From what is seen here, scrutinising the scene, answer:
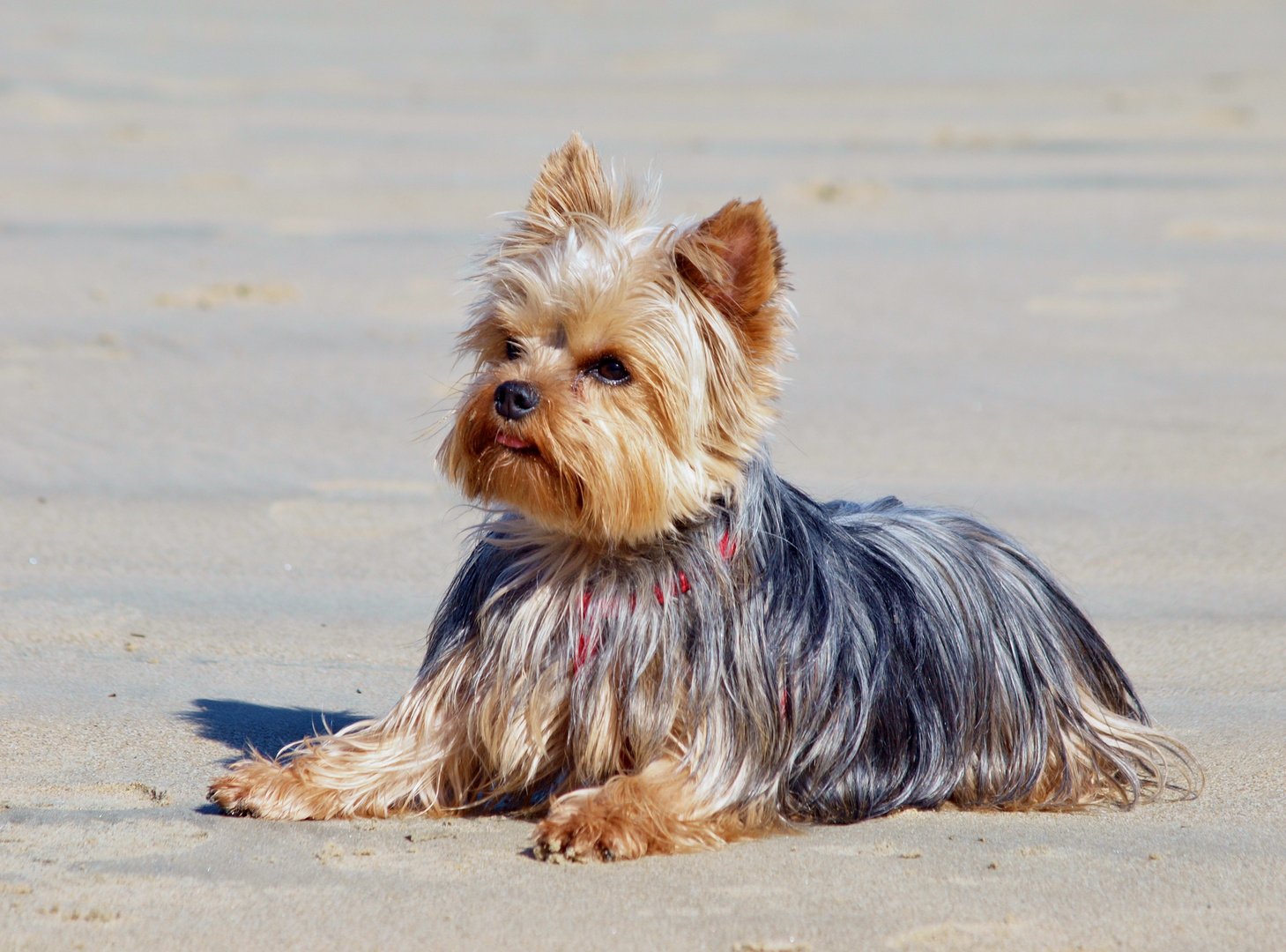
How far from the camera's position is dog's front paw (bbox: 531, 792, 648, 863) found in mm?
3551

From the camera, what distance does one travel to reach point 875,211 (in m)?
13.1

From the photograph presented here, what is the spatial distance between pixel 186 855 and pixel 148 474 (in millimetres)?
3640

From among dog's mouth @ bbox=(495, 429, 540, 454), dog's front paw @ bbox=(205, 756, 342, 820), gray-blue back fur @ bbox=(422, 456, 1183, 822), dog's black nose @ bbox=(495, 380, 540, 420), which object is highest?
dog's black nose @ bbox=(495, 380, 540, 420)

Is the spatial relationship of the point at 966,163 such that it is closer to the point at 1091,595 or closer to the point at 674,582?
the point at 1091,595

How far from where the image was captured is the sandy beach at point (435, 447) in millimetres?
3406

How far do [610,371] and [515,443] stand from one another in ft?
0.92

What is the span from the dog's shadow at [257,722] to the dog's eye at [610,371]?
1.23 meters

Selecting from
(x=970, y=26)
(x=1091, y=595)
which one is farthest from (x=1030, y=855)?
(x=970, y=26)

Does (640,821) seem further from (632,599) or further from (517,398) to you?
(517,398)

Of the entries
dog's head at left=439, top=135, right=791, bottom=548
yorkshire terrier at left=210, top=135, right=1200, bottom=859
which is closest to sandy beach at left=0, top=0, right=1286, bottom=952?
yorkshire terrier at left=210, top=135, right=1200, bottom=859

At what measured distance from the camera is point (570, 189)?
3996mm

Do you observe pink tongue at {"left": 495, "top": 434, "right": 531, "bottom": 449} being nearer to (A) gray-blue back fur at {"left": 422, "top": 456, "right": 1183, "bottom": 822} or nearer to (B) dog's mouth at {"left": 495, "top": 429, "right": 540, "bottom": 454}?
(B) dog's mouth at {"left": 495, "top": 429, "right": 540, "bottom": 454}

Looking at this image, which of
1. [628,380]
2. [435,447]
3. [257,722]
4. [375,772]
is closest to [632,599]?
[628,380]

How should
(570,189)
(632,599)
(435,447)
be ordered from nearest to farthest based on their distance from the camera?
(632,599) → (570,189) → (435,447)
